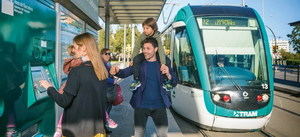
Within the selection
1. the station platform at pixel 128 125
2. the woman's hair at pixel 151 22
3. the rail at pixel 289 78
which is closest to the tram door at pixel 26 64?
the woman's hair at pixel 151 22

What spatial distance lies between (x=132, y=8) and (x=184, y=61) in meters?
4.72

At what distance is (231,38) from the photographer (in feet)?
22.9

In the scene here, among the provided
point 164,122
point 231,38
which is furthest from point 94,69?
point 231,38

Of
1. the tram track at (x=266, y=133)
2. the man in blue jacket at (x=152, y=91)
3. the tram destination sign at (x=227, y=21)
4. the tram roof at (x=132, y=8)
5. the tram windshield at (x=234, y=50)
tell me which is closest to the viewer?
the man in blue jacket at (x=152, y=91)

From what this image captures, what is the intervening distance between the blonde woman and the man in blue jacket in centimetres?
113

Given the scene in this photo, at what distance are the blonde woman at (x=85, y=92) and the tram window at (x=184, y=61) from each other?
3.88 metres

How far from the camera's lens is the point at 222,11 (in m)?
7.20

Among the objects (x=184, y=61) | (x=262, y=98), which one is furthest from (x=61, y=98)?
(x=184, y=61)

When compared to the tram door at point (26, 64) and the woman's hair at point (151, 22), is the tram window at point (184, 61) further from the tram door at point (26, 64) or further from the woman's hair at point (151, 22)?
the tram door at point (26, 64)

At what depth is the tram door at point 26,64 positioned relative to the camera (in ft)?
9.96

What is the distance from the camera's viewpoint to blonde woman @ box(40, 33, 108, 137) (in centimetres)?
299

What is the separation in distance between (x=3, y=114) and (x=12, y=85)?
0.95ft

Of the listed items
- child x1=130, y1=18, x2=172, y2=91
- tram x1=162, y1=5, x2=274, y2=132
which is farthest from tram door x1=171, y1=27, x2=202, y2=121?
child x1=130, y1=18, x2=172, y2=91

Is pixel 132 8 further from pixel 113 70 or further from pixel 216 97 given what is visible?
pixel 113 70
